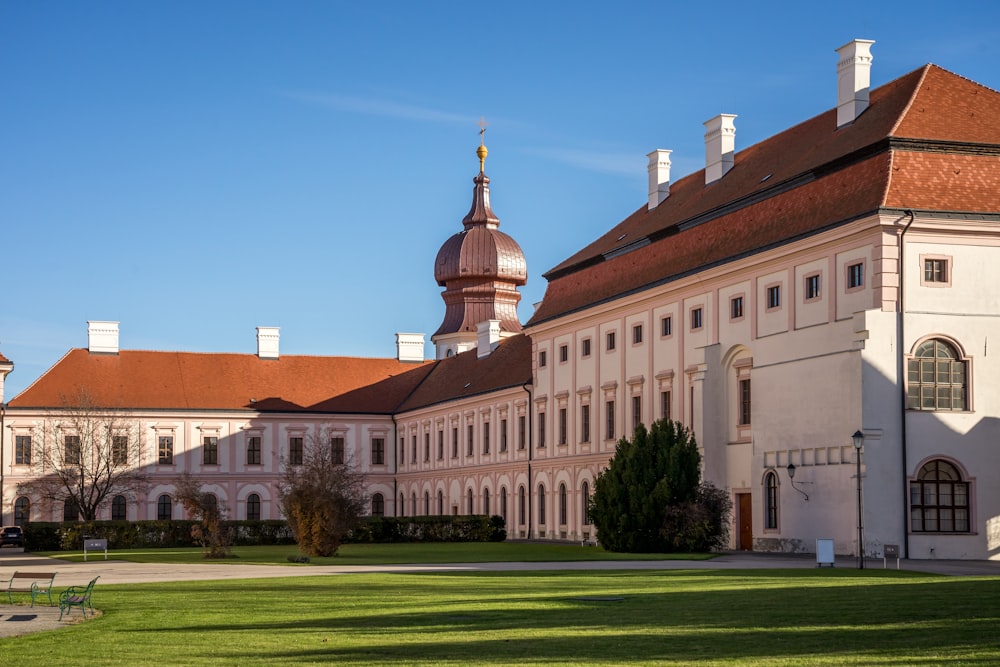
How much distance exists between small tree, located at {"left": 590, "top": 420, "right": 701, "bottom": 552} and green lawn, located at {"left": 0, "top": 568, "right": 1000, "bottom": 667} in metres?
15.7

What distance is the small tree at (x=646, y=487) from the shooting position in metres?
41.7

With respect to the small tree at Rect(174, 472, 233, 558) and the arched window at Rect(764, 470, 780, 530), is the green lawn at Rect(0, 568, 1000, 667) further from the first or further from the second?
the small tree at Rect(174, 472, 233, 558)

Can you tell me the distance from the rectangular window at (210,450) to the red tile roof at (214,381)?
1.86m

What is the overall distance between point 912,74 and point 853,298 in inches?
322

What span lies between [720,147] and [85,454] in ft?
136

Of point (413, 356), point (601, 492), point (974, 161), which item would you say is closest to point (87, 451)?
point (413, 356)

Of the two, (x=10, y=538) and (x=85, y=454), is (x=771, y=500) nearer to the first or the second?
(x=10, y=538)

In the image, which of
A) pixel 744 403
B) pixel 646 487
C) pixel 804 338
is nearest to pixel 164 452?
pixel 646 487

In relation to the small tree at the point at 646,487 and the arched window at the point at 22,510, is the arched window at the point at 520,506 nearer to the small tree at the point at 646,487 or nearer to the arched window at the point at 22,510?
the small tree at the point at 646,487

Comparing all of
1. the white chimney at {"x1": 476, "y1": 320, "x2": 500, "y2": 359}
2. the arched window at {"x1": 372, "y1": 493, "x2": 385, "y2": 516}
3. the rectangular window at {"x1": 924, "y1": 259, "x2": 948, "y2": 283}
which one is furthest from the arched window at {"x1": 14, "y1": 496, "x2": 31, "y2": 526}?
the rectangular window at {"x1": 924, "y1": 259, "x2": 948, "y2": 283}

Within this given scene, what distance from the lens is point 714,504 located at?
42.0 metres

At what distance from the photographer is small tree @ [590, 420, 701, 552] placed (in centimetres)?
4169

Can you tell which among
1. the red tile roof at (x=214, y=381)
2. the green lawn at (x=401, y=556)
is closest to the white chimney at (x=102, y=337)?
the red tile roof at (x=214, y=381)

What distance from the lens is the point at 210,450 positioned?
268ft
